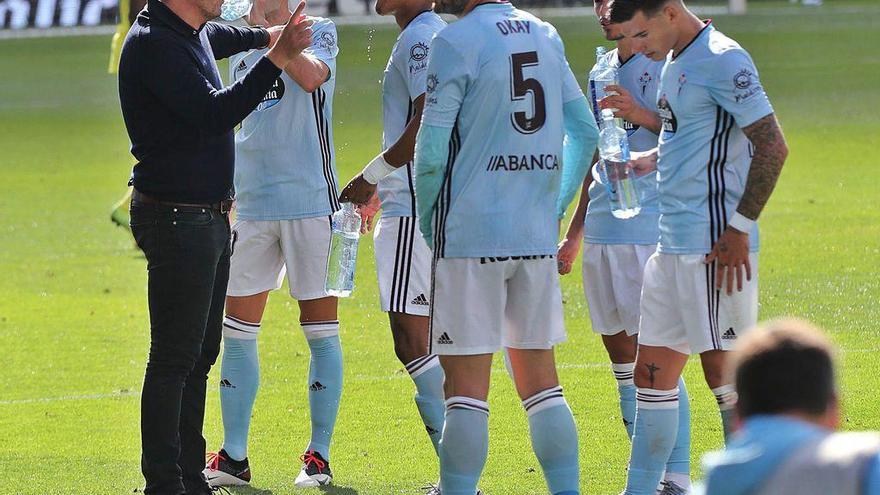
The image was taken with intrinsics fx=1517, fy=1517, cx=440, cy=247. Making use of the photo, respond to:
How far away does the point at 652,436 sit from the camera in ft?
18.0

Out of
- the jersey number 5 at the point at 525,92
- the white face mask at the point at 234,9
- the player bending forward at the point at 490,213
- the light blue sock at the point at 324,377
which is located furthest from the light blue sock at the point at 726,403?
the white face mask at the point at 234,9

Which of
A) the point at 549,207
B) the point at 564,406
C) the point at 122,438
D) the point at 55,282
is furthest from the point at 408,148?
the point at 55,282

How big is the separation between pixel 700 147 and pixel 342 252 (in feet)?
6.63

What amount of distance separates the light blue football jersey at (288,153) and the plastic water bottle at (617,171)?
131 cm

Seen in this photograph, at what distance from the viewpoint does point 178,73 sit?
5.23 metres

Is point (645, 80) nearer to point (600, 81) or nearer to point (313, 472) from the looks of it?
point (600, 81)

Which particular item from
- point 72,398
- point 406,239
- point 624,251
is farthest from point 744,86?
point 72,398

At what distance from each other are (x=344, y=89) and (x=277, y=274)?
22478mm

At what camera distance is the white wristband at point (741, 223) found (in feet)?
16.7

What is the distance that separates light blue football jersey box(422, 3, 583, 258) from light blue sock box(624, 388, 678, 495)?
0.79 m

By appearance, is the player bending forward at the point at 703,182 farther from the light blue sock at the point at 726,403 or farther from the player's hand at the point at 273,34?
the player's hand at the point at 273,34

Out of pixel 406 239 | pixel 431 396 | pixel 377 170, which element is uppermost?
pixel 377 170

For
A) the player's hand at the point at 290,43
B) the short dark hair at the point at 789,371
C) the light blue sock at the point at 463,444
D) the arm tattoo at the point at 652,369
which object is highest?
the short dark hair at the point at 789,371

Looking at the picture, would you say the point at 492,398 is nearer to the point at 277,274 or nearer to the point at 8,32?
the point at 277,274
